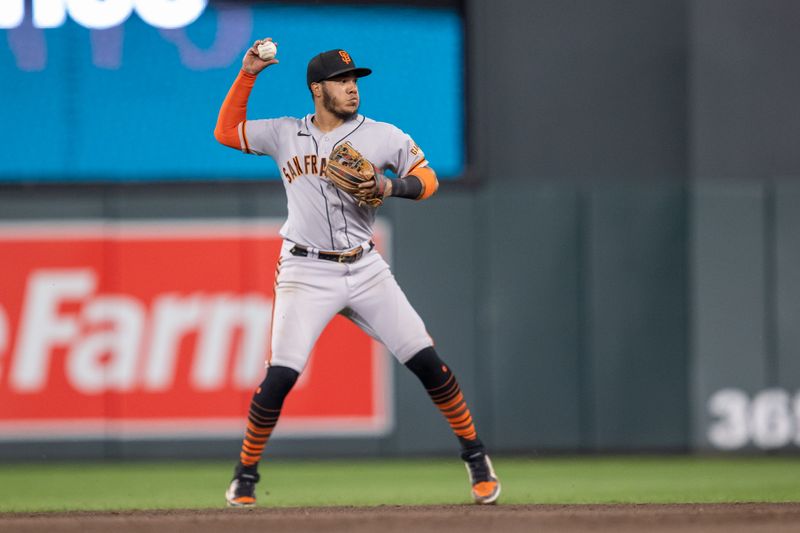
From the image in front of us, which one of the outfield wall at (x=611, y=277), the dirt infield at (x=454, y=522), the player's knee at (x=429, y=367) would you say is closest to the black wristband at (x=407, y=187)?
the player's knee at (x=429, y=367)

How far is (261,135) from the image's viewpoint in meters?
5.08

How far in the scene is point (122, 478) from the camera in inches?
273

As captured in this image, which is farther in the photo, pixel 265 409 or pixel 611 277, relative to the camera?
pixel 611 277

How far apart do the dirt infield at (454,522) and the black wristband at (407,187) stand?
122cm

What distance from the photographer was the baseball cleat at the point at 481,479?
5098 millimetres

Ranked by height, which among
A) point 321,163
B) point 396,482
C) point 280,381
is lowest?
point 396,482

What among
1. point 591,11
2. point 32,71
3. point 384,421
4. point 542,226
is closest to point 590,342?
point 542,226

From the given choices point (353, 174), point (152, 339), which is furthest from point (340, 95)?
point (152, 339)

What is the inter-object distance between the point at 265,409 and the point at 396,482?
5.89ft

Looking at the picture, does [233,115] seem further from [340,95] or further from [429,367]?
[429,367]

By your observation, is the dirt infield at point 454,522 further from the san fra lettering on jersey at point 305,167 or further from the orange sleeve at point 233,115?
the orange sleeve at point 233,115

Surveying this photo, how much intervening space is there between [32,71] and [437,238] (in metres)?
2.65

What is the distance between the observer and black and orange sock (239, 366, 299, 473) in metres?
4.96

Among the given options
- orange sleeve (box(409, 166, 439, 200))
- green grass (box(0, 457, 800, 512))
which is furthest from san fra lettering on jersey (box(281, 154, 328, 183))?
green grass (box(0, 457, 800, 512))
